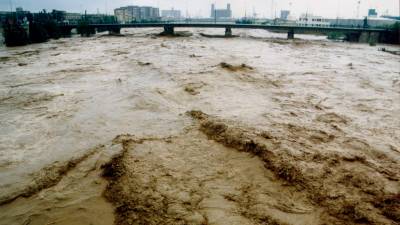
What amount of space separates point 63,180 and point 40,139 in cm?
273

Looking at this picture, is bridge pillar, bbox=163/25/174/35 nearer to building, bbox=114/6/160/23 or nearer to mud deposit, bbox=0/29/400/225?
mud deposit, bbox=0/29/400/225

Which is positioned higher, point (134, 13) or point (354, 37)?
point (134, 13)

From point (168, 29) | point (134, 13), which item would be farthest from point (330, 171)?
point (134, 13)

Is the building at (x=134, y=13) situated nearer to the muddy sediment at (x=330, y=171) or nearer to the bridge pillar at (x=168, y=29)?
the bridge pillar at (x=168, y=29)

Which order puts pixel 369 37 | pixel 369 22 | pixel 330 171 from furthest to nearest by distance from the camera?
pixel 369 22
pixel 369 37
pixel 330 171

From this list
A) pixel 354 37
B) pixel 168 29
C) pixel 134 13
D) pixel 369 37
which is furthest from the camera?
pixel 134 13

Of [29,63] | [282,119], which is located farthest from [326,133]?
[29,63]

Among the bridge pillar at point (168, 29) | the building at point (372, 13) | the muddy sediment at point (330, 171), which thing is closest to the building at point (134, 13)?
the bridge pillar at point (168, 29)

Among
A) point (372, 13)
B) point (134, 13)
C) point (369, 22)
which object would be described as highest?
point (134, 13)

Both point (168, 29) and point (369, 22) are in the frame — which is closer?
point (168, 29)

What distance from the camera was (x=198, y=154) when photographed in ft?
24.0

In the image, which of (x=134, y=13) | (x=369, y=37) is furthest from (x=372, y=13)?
(x=134, y=13)

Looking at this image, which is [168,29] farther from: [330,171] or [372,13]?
[372,13]

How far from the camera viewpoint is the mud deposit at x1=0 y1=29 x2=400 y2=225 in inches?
206
